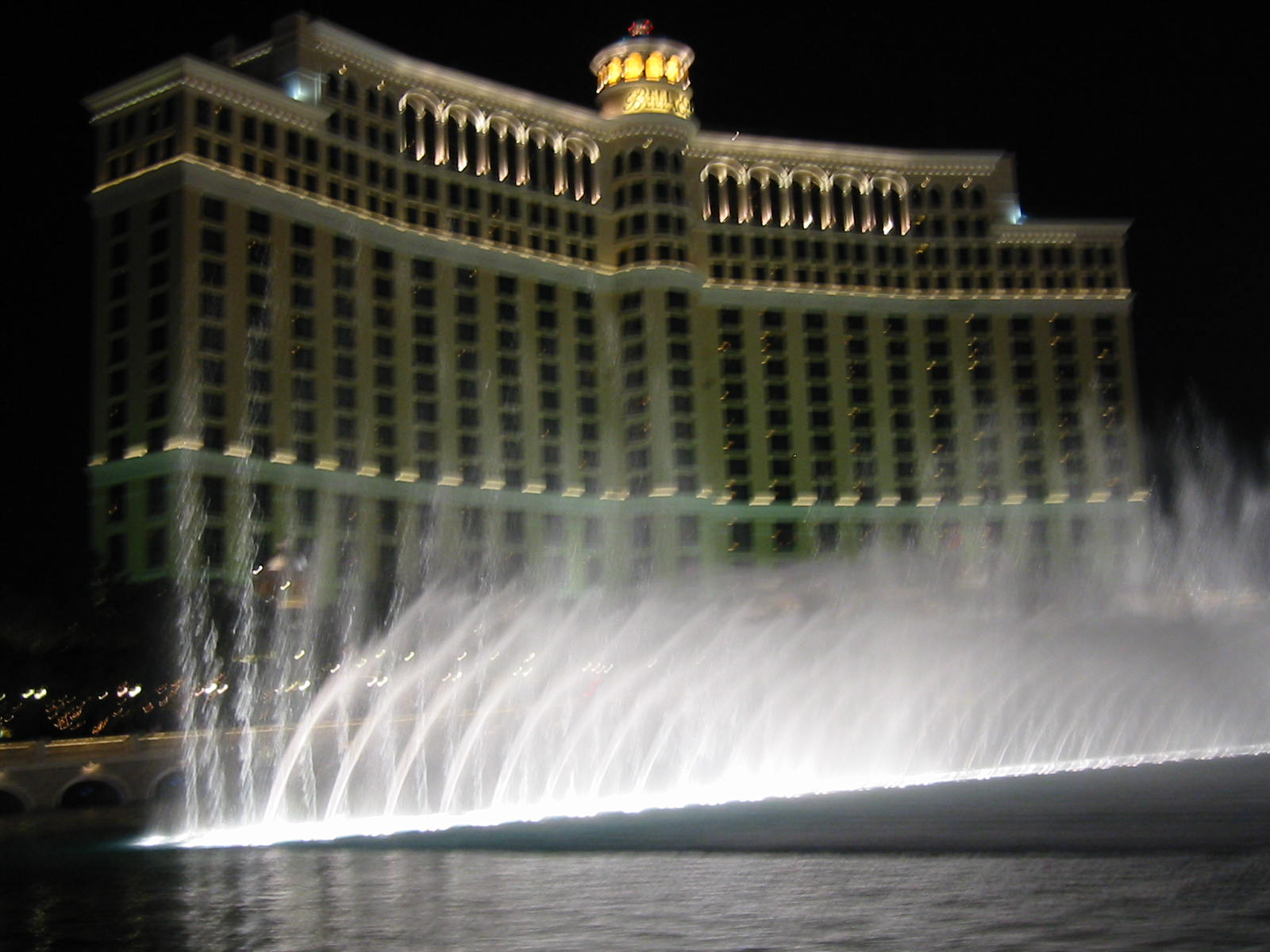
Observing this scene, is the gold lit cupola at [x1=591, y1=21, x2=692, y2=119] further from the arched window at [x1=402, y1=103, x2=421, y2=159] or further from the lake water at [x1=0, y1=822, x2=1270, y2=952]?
the lake water at [x1=0, y1=822, x2=1270, y2=952]

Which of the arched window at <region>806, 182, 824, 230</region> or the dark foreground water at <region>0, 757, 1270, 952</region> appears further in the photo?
the arched window at <region>806, 182, 824, 230</region>

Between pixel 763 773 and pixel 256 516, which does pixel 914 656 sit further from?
pixel 256 516

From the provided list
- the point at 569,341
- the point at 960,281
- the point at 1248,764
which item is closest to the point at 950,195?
the point at 960,281

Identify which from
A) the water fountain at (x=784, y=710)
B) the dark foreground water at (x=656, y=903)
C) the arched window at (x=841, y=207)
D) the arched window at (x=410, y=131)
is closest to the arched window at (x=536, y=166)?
the arched window at (x=410, y=131)

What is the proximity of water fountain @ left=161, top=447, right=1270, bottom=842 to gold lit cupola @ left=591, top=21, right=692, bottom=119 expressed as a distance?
42.0m

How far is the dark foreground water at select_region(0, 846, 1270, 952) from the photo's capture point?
710 inches

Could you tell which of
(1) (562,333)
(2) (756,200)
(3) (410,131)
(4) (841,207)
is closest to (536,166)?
(3) (410,131)

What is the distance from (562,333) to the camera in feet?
309

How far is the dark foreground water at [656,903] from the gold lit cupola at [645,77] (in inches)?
2930

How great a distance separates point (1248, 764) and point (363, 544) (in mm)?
50741

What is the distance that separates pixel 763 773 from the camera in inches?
1631

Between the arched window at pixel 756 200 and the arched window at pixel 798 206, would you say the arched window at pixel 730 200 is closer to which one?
the arched window at pixel 756 200

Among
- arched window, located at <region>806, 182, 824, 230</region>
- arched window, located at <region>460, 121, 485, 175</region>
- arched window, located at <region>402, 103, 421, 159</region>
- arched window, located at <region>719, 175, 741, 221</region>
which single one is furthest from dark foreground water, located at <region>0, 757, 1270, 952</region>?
arched window, located at <region>806, 182, 824, 230</region>

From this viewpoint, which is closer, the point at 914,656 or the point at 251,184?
the point at 914,656
